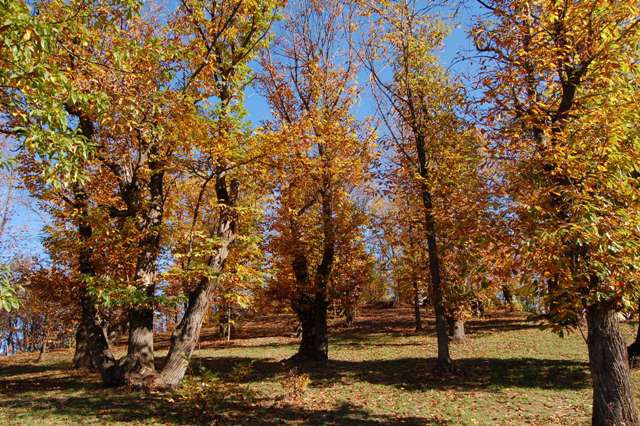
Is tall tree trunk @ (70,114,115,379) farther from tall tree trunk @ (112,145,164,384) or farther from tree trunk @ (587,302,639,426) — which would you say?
tree trunk @ (587,302,639,426)

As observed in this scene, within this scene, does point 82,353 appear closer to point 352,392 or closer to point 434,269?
point 352,392

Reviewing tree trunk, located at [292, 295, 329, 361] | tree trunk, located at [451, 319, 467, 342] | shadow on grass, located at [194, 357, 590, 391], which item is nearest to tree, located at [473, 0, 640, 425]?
shadow on grass, located at [194, 357, 590, 391]

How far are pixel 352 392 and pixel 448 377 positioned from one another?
310 cm

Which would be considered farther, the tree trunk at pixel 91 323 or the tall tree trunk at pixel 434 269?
the tall tree trunk at pixel 434 269

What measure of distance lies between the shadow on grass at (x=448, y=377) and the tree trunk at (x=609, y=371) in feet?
15.3

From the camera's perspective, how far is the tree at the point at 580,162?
5.29 meters

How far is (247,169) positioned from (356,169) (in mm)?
5180

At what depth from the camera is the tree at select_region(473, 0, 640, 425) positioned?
5285mm

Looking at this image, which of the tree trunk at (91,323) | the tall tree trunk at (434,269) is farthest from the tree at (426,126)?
the tree trunk at (91,323)

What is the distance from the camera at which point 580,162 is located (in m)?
5.57

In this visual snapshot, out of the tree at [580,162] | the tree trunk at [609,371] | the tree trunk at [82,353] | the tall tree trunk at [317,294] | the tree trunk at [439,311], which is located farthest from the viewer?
the tree trunk at [82,353]

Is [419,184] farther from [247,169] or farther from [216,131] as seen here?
[216,131]

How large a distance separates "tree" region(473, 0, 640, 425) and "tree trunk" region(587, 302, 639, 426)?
0.01 m

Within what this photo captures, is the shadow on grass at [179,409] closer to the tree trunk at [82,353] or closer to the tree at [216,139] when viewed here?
the tree at [216,139]
